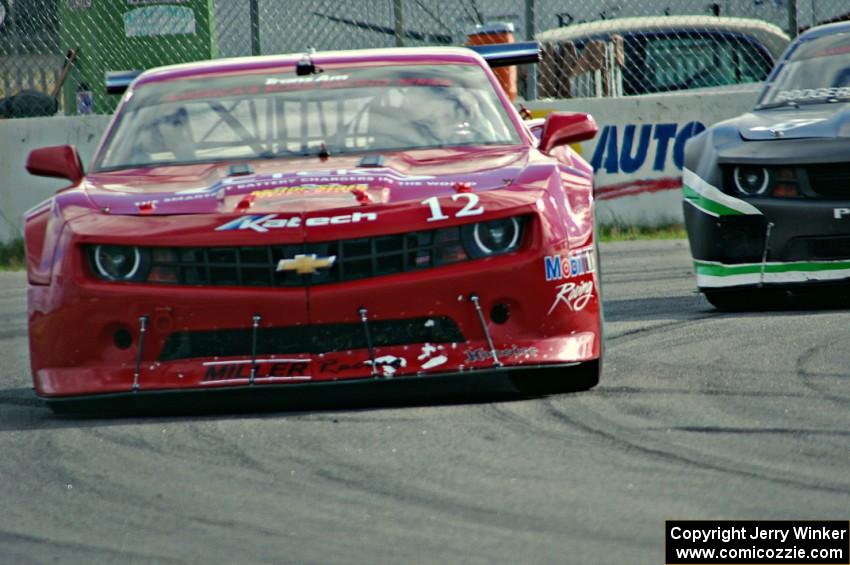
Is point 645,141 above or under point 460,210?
under

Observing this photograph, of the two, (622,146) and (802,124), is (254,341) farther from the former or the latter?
(622,146)

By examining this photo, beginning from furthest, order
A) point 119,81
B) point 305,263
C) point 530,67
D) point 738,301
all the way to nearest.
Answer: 1. point 530,67
2. point 738,301
3. point 119,81
4. point 305,263

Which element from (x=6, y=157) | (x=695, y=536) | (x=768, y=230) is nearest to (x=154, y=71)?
(x=768, y=230)

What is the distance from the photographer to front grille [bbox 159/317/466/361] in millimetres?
5363

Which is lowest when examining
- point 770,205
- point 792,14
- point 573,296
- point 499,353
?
point 792,14

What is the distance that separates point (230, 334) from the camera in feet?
17.6

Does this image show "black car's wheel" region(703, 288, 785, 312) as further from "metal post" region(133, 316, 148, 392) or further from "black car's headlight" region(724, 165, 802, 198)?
"metal post" region(133, 316, 148, 392)

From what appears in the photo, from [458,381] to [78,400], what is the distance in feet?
4.58

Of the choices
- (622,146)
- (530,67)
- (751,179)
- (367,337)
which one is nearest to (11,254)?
(530,67)

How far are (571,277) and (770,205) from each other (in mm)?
2435

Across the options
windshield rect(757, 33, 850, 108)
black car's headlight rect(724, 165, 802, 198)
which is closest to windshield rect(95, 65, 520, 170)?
black car's headlight rect(724, 165, 802, 198)

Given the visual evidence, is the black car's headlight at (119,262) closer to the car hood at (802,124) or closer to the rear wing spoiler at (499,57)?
the rear wing spoiler at (499,57)

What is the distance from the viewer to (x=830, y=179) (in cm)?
764

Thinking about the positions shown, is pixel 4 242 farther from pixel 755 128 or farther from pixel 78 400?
pixel 78 400
